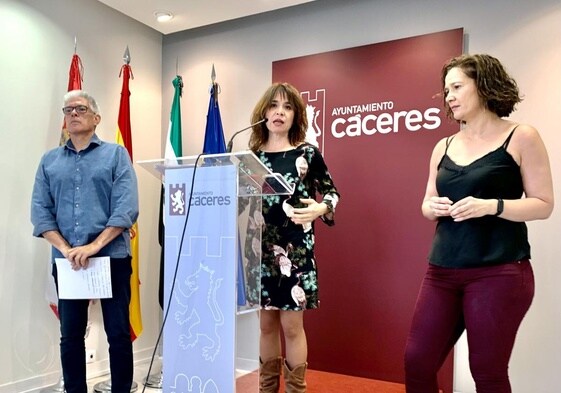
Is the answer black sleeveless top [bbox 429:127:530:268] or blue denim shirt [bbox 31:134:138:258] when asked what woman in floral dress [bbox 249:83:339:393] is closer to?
black sleeveless top [bbox 429:127:530:268]

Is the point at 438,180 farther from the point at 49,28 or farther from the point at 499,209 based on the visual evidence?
the point at 49,28

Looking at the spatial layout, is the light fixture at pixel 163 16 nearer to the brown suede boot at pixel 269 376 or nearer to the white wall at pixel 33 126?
the white wall at pixel 33 126

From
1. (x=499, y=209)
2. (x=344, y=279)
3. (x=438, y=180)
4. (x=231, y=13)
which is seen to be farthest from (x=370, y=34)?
(x=499, y=209)

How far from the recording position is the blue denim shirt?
6.95ft

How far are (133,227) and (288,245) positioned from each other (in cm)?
157

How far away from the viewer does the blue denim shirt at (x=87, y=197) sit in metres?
2.12

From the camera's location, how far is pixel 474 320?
144cm

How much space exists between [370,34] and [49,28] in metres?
2.03

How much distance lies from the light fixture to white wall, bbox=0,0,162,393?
0.32 meters

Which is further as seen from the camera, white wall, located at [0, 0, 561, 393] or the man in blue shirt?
white wall, located at [0, 0, 561, 393]

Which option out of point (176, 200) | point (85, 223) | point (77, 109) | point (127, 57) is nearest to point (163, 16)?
point (127, 57)

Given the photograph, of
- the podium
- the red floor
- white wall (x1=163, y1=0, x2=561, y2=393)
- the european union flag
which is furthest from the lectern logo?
white wall (x1=163, y1=0, x2=561, y2=393)

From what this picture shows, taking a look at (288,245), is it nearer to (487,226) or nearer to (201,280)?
(201,280)

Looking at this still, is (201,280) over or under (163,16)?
under
